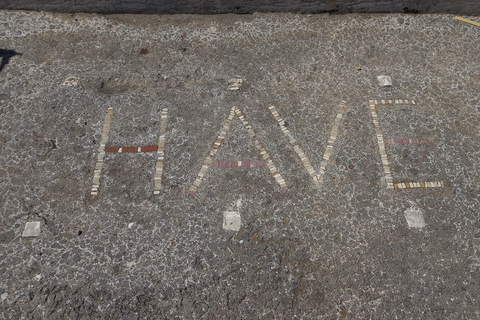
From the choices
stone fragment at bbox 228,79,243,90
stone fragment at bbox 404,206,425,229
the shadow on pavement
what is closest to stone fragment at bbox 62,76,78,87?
the shadow on pavement

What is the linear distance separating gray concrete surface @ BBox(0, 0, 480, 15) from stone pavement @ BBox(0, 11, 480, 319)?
0.17 m

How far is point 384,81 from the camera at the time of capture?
6.59 m

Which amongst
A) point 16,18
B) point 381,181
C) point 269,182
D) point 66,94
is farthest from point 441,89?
point 16,18

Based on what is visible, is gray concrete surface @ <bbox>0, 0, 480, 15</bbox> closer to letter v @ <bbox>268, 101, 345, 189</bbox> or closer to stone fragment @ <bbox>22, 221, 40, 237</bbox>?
letter v @ <bbox>268, 101, 345, 189</bbox>

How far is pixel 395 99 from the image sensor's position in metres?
6.40

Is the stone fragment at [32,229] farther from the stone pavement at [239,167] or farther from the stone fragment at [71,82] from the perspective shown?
the stone fragment at [71,82]

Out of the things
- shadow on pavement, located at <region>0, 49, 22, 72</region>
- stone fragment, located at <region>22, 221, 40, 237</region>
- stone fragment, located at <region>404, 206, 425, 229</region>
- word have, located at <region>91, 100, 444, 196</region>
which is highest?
shadow on pavement, located at <region>0, 49, 22, 72</region>

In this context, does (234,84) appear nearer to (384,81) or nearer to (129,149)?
(129,149)

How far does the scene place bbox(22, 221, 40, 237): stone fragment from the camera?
510 cm

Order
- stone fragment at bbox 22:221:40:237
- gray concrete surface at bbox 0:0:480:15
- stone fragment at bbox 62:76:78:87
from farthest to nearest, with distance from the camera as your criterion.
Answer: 1. gray concrete surface at bbox 0:0:480:15
2. stone fragment at bbox 62:76:78:87
3. stone fragment at bbox 22:221:40:237

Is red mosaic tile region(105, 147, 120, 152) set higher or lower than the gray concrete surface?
lower

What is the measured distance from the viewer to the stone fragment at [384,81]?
6.55 meters

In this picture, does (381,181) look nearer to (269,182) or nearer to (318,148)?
(318,148)

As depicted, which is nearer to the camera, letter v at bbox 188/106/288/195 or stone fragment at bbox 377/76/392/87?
letter v at bbox 188/106/288/195
